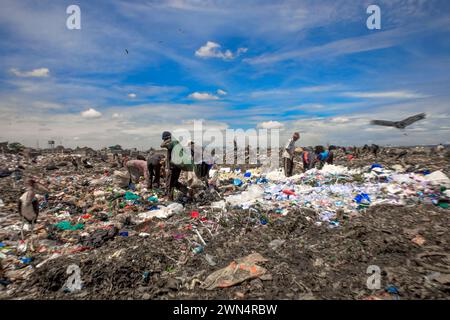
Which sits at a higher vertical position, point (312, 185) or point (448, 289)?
point (312, 185)

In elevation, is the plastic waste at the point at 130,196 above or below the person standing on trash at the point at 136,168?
below

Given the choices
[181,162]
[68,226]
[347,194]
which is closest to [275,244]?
[347,194]

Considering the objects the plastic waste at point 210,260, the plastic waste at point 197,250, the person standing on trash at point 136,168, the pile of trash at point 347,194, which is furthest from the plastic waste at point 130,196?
the plastic waste at point 210,260

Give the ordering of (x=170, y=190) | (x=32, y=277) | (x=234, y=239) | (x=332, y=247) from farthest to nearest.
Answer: (x=170, y=190)
(x=234, y=239)
(x=332, y=247)
(x=32, y=277)

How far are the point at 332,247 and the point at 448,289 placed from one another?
4.28 ft

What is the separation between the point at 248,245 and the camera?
12.8 ft

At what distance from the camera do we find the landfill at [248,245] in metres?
2.94

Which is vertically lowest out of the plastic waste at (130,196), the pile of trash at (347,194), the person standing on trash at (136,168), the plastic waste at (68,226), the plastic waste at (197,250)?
the plastic waste at (68,226)

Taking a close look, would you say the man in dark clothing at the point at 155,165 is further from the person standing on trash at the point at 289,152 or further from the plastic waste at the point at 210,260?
the plastic waste at the point at 210,260

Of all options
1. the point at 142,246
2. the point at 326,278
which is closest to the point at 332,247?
the point at 326,278

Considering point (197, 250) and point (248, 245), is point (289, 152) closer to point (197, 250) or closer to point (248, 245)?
point (248, 245)

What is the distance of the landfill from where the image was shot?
294cm
